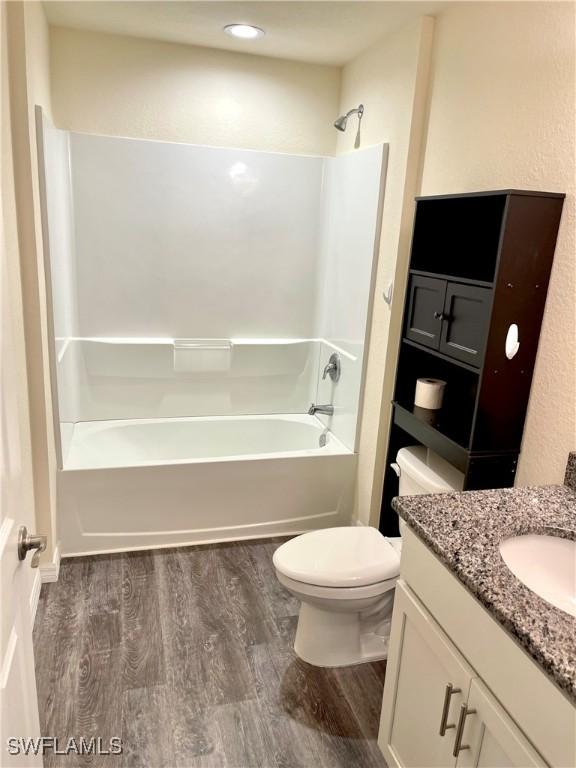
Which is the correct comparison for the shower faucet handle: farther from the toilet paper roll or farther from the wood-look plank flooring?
the wood-look plank flooring

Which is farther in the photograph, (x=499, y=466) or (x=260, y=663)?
(x=260, y=663)

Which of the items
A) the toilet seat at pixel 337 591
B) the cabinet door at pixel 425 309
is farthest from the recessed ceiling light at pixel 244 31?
the toilet seat at pixel 337 591

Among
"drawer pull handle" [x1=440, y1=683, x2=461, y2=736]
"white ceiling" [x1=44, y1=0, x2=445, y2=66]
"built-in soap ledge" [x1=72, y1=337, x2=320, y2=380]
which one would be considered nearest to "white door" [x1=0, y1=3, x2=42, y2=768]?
"drawer pull handle" [x1=440, y1=683, x2=461, y2=736]

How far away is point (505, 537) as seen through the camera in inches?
54.6

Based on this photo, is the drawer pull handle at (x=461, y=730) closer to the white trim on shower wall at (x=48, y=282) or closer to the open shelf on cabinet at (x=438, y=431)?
the open shelf on cabinet at (x=438, y=431)

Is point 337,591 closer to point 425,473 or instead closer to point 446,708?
point 425,473

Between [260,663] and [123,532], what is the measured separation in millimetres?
1015

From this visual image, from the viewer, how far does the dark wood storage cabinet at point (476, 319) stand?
169cm

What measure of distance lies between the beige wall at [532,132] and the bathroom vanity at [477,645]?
19 cm

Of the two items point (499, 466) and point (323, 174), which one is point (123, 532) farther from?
point (323, 174)

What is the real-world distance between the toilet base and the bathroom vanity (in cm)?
45

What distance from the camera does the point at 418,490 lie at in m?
2.21

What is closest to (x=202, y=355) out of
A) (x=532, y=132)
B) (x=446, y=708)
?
(x=532, y=132)

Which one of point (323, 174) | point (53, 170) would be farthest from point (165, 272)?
point (323, 174)
